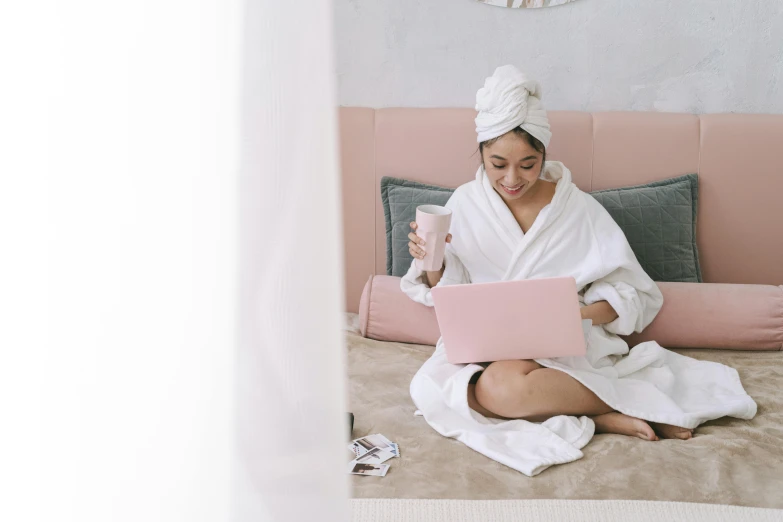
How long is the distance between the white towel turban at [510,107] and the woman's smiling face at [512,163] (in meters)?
0.03

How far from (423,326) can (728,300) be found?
91 cm

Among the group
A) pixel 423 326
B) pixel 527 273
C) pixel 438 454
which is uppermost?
pixel 527 273

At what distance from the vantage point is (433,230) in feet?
6.03

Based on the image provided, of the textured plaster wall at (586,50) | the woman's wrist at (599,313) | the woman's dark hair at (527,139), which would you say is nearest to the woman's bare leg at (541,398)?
the woman's wrist at (599,313)

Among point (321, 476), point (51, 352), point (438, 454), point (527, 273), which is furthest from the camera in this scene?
point (527, 273)

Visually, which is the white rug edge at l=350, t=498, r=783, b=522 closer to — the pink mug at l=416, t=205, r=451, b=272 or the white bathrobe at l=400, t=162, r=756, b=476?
the white bathrobe at l=400, t=162, r=756, b=476

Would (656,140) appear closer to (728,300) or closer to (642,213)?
(642,213)

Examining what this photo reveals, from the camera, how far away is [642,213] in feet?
7.93

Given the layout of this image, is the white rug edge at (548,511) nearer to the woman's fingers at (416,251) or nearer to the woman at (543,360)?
the woman at (543,360)

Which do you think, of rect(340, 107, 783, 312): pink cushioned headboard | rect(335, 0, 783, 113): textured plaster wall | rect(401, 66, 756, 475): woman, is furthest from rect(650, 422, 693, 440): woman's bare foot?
rect(335, 0, 783, 113): textured plaster wall

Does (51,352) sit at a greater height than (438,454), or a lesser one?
greater

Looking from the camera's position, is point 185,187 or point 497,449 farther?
point 497,449

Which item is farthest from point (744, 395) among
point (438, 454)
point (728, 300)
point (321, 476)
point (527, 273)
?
point (321, 476)

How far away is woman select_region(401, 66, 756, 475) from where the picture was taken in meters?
1.82
